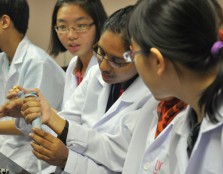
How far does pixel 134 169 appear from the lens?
1.00 meters

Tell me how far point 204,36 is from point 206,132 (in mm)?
206

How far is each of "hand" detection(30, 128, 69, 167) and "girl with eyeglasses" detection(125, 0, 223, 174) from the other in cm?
42

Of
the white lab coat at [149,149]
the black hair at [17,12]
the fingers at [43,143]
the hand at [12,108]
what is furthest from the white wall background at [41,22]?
the white lab coat at [149,149]

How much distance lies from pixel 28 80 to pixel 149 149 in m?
0.82

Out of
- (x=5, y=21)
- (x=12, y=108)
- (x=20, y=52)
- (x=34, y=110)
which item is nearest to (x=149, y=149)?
(x=34, y=110)

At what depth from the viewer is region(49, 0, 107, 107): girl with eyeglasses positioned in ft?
5.38

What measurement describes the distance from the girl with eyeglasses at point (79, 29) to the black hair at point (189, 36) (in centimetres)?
92

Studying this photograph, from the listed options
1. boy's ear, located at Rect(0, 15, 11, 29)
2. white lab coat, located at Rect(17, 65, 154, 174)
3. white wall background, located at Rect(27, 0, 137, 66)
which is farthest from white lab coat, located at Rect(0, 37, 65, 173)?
white wall background, located at Rect(27, 0, 137, 66)

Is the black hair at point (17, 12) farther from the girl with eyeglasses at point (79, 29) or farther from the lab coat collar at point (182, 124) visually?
the lab coat collar at point (182, 124)

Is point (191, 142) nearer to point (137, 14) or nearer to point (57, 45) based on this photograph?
point (137, 14)

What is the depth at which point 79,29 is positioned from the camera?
64.7 inches

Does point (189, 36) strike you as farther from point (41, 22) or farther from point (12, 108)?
point (41, 22)

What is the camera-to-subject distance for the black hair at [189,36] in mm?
722

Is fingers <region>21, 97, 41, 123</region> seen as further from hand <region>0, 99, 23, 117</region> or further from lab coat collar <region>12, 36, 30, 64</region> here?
lab coat collar <region>12, 36, 30, 64</region>
